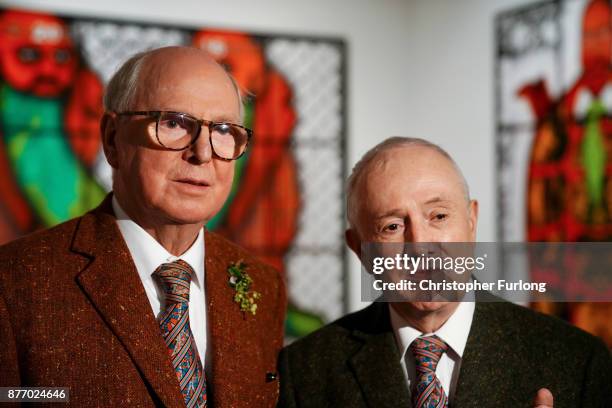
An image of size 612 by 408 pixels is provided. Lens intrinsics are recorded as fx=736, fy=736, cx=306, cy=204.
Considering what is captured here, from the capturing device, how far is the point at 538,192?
4.68 metres

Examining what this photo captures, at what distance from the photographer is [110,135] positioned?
1854 mm

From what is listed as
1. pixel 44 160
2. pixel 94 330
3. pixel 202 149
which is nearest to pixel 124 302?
pixel 94 330

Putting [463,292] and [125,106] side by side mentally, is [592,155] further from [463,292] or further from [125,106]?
[125,106]

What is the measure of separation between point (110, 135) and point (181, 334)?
53cm

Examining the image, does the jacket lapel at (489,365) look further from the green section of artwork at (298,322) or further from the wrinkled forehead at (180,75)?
the green section of artwork at (298,322)

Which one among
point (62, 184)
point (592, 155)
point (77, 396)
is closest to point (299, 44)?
point (62, 184)

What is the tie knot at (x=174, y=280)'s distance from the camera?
1770 mm

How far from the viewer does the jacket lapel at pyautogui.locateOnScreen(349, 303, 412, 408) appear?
1.80 m

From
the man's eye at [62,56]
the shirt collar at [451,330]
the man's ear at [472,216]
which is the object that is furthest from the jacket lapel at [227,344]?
the man's eye at [62,56]

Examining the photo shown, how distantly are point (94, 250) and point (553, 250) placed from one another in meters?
3.34

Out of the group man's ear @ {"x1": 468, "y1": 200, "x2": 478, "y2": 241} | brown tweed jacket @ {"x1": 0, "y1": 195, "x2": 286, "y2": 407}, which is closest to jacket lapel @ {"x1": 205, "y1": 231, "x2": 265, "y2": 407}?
brown tweed jacket @ {"x1": 0, "y1": 195, "x2": 286, "y2": 407}

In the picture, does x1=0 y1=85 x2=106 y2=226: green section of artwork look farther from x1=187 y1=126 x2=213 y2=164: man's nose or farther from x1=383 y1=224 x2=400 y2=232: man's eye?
x1=383 y1=224 x2=400 y2=232: man's eye

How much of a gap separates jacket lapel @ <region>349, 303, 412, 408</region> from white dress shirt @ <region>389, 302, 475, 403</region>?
1.0 inches

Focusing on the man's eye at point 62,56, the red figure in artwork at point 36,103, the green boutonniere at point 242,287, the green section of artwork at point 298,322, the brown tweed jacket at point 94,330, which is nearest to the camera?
the brown tweed jacket at point 94,330
